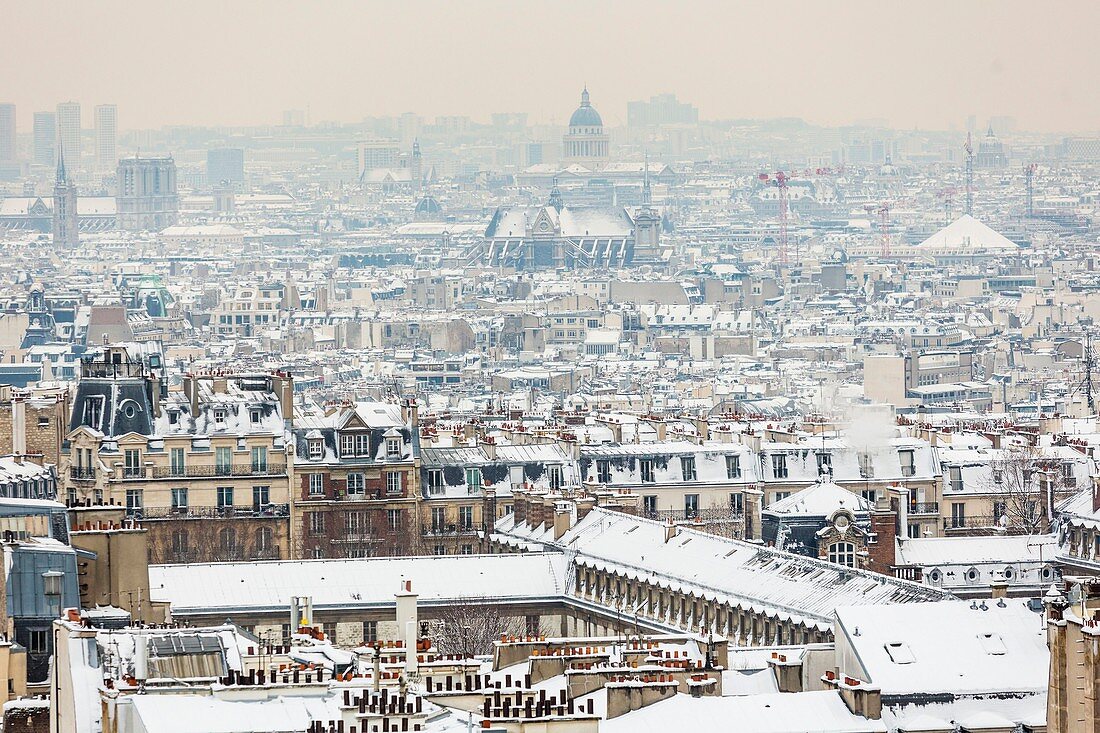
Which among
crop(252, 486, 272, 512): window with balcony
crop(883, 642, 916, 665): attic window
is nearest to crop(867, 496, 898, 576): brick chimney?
crop(252, 486, 272, 512): window with balcony

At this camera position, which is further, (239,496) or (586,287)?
(586,287)

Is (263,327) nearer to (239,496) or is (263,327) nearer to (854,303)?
(854,303)

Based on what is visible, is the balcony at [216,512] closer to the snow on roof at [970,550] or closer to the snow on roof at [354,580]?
the snow on roof at [354,580]

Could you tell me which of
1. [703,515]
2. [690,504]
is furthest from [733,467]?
[703,515]

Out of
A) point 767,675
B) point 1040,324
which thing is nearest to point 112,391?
point 767,675

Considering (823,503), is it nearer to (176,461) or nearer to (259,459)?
(259,459)
